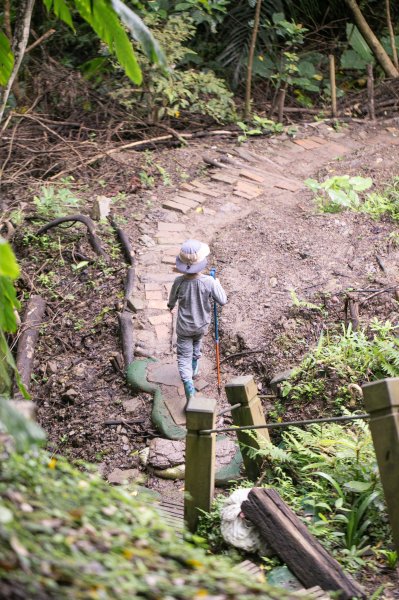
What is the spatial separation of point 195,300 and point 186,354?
47 centimetres

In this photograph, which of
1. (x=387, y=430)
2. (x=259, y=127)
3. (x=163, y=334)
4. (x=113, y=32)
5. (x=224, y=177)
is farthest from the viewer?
(x=259, y=127)

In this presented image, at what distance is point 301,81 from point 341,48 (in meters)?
1.95

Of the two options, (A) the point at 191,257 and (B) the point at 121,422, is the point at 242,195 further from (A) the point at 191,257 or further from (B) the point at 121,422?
(B) the point at 121,422

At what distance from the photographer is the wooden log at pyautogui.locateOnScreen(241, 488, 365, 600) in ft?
11.1

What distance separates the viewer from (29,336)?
6.88 m

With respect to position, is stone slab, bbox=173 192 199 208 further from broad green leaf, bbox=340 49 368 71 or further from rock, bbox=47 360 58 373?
broad green leaf, bbox=340 49 368 71

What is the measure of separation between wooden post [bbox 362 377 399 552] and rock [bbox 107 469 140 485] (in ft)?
7.95

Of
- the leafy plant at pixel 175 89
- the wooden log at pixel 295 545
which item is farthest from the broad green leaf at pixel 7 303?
the leafy plant at pixel 175 89

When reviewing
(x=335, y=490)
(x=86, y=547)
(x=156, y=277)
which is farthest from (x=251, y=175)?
(x=86, y=547)

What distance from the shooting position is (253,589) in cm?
223

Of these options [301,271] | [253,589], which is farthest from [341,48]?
[253,589]

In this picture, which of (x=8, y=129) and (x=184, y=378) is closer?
(x=184, y=378)

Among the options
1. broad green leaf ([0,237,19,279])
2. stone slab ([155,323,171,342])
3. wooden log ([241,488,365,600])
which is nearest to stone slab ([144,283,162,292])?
stone slab ([155,323,171,342])

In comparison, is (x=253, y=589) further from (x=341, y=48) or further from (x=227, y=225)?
(x=341, y=48)
